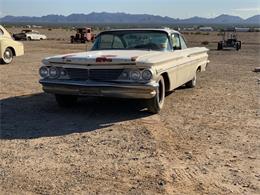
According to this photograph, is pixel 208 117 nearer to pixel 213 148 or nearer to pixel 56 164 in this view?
pixel 213 148

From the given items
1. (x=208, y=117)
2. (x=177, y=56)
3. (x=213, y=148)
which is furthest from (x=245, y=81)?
(x=213, y=148)

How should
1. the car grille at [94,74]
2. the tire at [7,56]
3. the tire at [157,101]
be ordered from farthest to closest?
the tire at [7,56] < the tire at [157,101] < the car grille at [94,74]

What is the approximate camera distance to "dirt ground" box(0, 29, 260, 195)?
181 inches

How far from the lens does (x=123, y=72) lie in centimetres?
738

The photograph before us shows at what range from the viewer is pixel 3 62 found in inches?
664

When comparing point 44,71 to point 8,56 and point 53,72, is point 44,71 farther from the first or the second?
point 8,56

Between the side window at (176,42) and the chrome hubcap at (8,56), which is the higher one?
the side window at (176,42)

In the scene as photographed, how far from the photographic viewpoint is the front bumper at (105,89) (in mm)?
7242

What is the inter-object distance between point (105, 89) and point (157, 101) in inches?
37.0

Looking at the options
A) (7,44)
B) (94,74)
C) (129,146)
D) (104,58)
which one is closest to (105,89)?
(94,74)

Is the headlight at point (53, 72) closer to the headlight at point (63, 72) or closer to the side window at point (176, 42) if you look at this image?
the headlight at point (63, 72)

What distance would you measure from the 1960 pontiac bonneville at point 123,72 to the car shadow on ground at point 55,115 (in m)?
0.36

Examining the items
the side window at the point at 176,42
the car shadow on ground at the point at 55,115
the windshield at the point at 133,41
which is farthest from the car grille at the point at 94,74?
the side window at the point at 176,42

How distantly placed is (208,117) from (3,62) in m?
11.1
